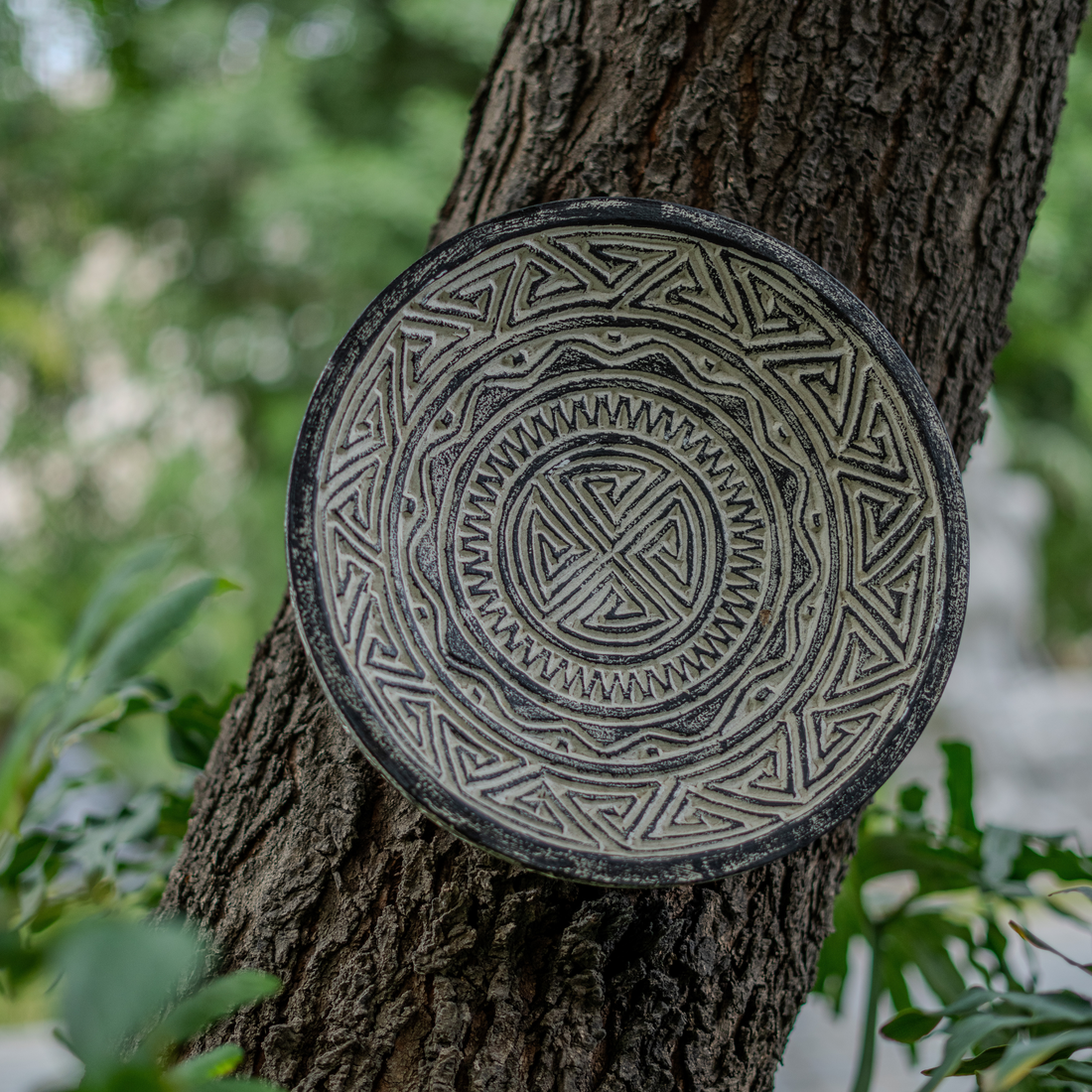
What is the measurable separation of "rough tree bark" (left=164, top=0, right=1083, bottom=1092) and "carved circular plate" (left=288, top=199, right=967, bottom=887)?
0.29 ft

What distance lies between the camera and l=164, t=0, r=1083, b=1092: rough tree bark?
2.50 ft

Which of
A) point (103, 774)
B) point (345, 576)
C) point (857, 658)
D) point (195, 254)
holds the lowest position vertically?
point (103, 774)

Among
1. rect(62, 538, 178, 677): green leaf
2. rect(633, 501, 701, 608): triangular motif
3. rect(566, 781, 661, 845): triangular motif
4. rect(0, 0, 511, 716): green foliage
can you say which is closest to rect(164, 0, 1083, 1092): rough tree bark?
rect(566, 781, 661, 845): triangular motif

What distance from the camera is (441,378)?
0.88 m

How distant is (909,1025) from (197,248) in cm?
411

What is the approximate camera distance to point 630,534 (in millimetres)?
950

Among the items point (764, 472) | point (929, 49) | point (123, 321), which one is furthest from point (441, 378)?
point (123, 321)

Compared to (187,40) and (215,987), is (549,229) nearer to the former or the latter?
(215,987)

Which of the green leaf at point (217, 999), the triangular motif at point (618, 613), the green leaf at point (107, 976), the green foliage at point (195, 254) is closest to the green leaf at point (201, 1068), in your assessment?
the green leaf at point (217, 999)

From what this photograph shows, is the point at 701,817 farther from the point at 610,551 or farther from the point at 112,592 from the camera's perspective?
the point at 112,592

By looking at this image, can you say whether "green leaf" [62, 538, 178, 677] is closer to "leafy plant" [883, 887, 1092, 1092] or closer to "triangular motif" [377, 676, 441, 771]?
"triangular motif" [377, 676, 441, 771]

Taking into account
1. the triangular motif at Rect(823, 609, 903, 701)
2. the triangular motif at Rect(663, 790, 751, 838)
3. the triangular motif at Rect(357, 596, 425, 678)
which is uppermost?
the triangular motif at Rect(823, 609, 903, 701)

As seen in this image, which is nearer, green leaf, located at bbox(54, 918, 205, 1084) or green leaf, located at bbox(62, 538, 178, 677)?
green leaf, located at bbox(54, 918, 205, 1084)

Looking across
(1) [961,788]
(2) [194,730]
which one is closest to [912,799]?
(1) [961,788]
